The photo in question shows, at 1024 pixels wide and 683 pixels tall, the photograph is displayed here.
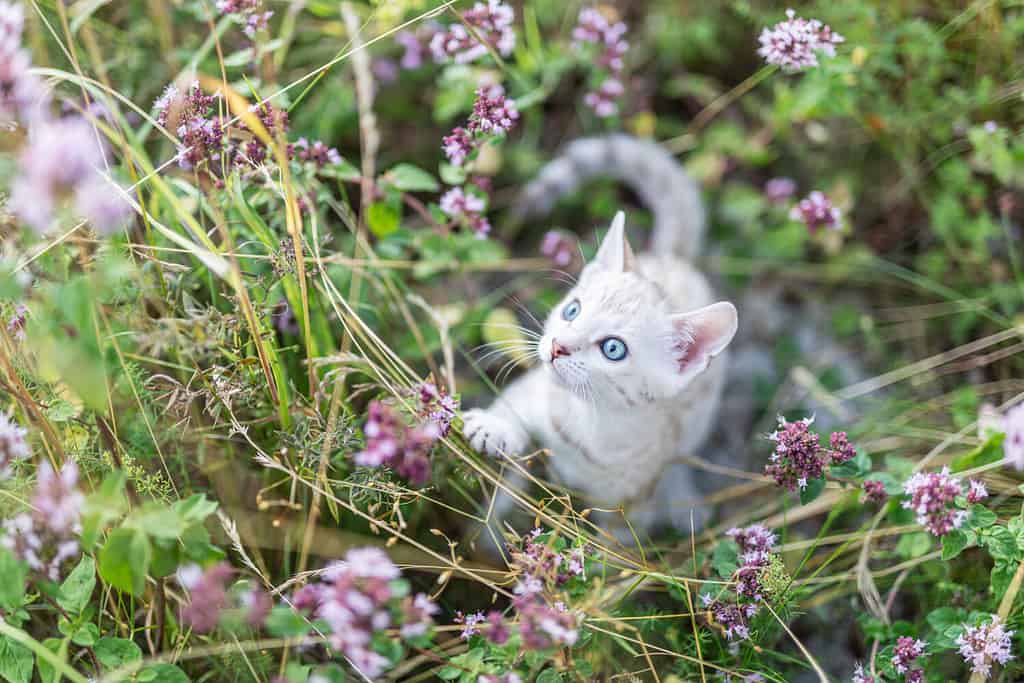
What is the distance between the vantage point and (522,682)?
1.49 m

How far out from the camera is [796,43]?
1.79 meters

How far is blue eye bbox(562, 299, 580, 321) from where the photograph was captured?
6.14ft

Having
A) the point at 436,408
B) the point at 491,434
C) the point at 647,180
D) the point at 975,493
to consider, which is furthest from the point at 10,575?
the point at 647,180

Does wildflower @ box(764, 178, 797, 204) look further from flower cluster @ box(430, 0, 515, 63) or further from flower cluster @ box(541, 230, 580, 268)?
flower cluster @ box(430, 0, 515, 63)

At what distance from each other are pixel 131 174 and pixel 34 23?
0.60m

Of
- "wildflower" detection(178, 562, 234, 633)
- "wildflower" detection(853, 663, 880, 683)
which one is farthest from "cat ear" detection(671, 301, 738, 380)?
"wildflower" detection(178, 562, 234, 633)

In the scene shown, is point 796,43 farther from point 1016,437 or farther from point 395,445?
point 395,445

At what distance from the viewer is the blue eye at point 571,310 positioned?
1872 millimetres

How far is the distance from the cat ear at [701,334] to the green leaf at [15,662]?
154 cm

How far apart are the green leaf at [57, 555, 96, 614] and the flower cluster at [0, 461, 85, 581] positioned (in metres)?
0.09

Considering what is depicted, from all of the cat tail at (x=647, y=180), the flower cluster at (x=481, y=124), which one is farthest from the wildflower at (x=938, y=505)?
the cat tail at (x=647, y=180)

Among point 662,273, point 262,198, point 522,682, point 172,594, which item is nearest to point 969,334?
point 662,273

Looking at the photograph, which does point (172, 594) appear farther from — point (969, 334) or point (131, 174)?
point (969, 334)

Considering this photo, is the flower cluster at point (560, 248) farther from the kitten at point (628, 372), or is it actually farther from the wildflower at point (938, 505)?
the wildflower at point (938, 505)
